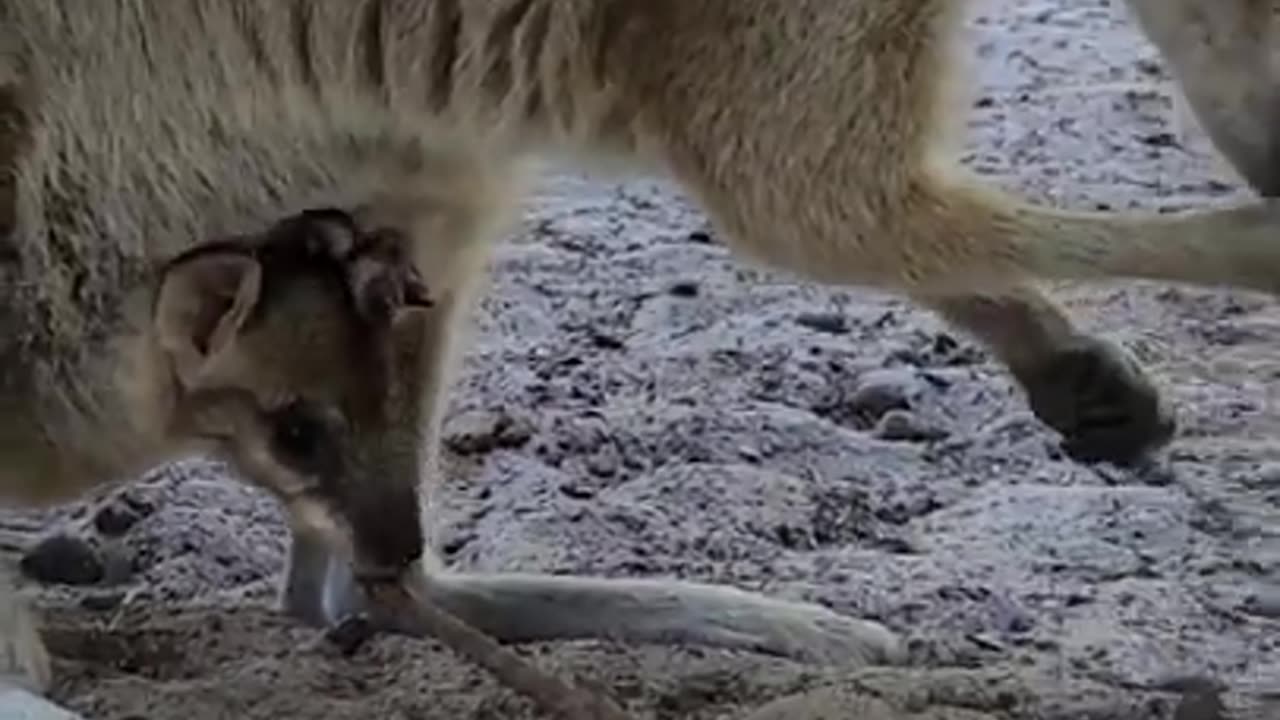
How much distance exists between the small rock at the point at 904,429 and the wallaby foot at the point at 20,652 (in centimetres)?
110

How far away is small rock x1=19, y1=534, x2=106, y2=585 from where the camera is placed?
12.4ft

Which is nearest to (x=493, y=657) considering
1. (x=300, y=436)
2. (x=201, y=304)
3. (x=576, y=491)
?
(x=300, y=436)

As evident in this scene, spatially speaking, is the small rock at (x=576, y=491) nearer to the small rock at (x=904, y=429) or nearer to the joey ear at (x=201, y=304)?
the small rock at (x=904, y=429)

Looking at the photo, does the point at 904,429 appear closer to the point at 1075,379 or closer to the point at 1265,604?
the point at 1075,379

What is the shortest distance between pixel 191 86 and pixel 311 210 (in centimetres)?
17

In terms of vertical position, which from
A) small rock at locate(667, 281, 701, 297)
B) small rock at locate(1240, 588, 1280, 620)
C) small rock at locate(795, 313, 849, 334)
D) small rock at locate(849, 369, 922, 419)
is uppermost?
small rock at locate(1240, 588, 1280, 620)

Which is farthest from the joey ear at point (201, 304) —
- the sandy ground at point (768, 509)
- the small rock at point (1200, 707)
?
the small rock at point (1200, 707)

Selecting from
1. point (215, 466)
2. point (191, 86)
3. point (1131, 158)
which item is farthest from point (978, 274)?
point (1131, 158)

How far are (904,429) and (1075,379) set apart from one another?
37 cm

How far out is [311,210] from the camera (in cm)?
341

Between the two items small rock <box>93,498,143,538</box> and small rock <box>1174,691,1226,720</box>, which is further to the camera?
small rock <box>93,498,143,538</box>

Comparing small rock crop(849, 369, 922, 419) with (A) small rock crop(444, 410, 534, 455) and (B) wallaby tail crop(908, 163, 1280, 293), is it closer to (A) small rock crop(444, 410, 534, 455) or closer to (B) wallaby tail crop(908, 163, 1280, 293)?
(A) small rock crop(444, 410, 534, 455)

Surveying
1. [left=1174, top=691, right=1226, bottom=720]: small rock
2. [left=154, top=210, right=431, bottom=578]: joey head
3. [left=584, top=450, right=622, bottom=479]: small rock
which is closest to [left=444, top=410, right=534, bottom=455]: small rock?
[left=584, top=450, right=622, bottom=479]: small rock

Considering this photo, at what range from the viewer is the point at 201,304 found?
10.9 feet
